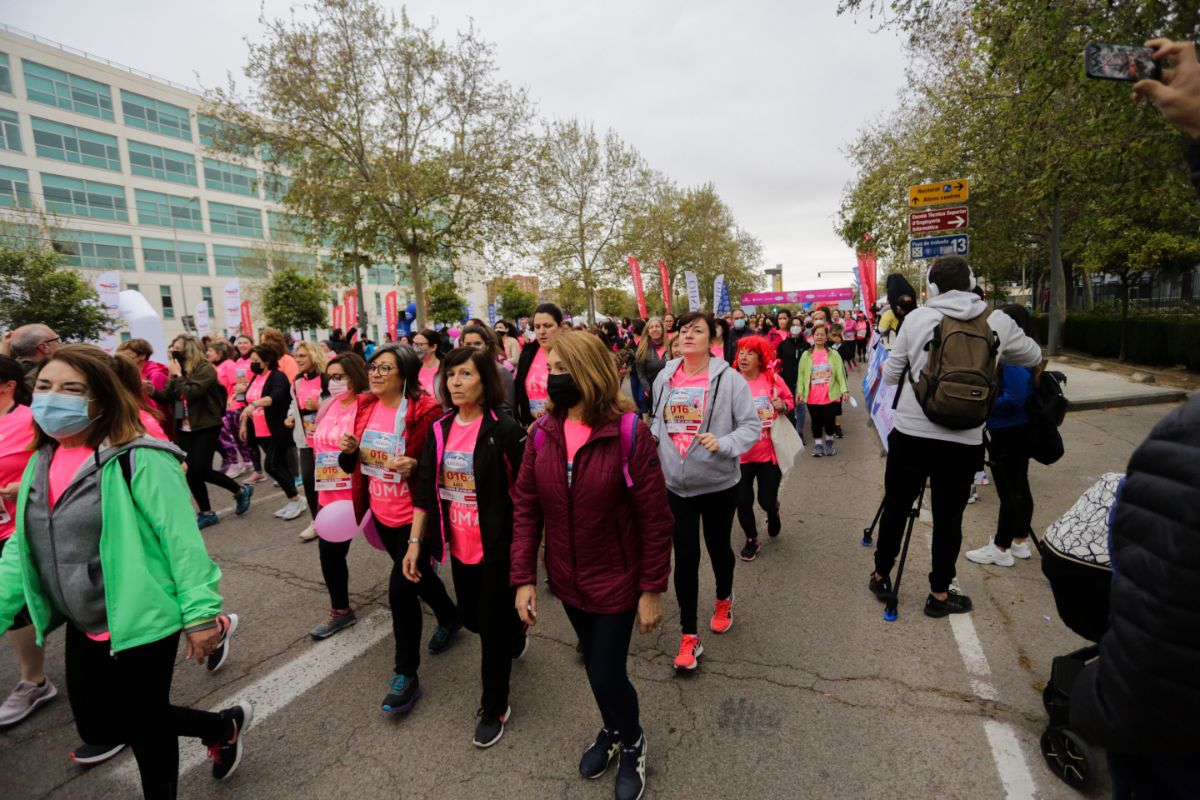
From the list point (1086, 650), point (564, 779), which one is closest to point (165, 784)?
point (564, 779)

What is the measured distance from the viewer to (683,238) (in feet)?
113

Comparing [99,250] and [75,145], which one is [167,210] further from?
[75,145]

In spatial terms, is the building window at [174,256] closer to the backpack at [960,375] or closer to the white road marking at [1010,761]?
the backpack at [960,375]

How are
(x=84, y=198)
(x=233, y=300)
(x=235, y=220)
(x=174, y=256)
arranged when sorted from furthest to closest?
(x=235, y=220), (x=174, y=256), (x=84, y=198), (x=233, y=300)

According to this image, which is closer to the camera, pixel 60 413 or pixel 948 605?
pixel 60 413

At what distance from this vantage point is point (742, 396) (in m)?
3.34

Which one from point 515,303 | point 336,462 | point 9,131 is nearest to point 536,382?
point 336,462

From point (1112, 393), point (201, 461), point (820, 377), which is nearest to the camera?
point (201, 461)

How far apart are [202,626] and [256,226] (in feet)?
180

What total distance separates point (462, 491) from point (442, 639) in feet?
4.34

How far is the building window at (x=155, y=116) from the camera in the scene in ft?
132

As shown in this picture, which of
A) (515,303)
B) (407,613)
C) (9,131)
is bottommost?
(407,613)

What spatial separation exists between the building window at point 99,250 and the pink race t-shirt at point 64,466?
4559cm

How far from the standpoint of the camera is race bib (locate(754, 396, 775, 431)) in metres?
4.84
